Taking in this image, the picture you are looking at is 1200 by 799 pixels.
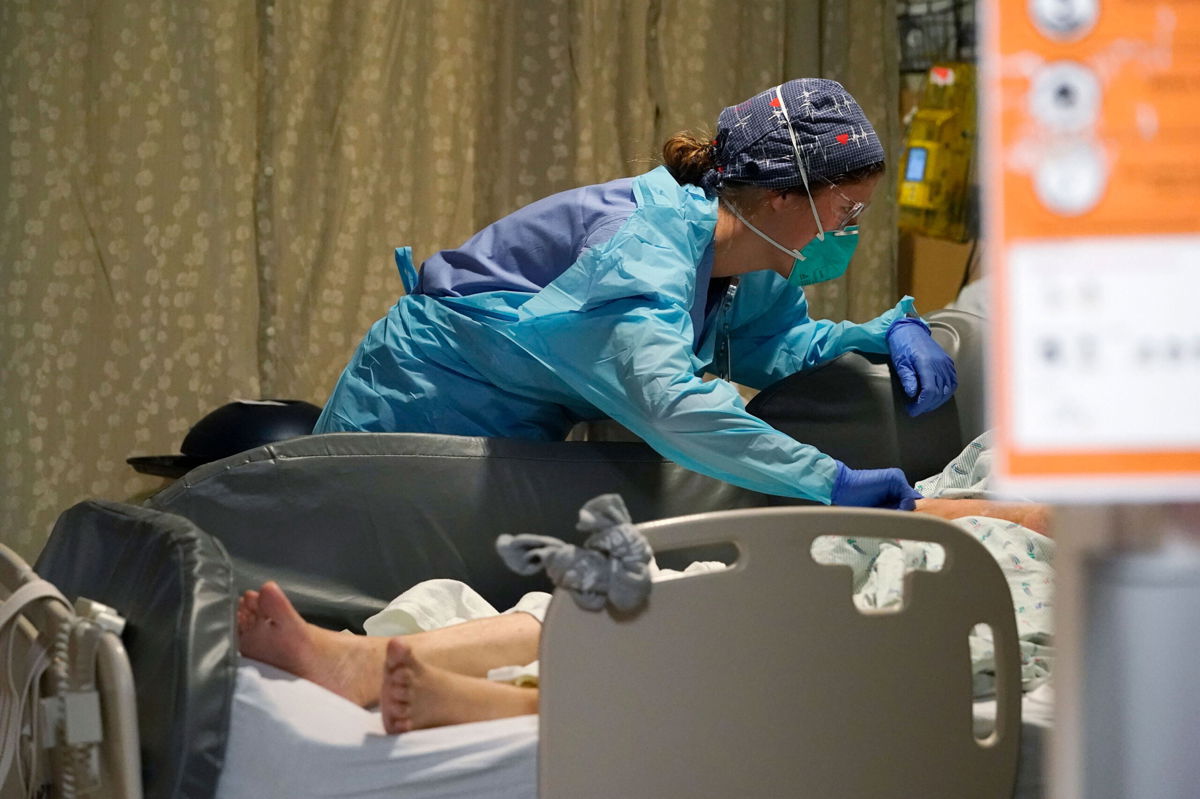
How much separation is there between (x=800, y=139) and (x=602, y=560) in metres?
1.06

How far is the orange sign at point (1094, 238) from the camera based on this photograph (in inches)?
17.0

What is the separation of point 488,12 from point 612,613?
2244 mm

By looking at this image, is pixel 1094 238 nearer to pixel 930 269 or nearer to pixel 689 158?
pixel 689 158

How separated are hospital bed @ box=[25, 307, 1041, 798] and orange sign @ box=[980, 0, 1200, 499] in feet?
2.27

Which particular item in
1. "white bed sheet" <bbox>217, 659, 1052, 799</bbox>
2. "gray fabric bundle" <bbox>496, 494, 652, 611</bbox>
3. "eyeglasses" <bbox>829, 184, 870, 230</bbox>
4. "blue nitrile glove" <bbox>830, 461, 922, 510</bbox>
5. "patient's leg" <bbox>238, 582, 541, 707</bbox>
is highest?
"eyeglasses" <bbox>829, 184, 870, 230</bbox>

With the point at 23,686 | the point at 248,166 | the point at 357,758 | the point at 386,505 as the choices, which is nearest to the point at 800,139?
the point at 386,505

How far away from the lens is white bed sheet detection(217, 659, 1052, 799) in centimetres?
118

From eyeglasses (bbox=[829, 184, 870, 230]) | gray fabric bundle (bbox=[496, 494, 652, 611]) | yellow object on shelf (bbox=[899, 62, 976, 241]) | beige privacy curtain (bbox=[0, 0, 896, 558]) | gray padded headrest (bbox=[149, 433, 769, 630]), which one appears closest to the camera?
gray fabric bundle (bbox=[496, 494, 652, 611])

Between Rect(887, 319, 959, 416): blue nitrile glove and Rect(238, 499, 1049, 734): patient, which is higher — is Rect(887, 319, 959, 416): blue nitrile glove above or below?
above

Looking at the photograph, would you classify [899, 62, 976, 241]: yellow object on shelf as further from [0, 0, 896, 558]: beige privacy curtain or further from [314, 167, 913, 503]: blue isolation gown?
[0, 0, 896, 558]: beige privacy curtain

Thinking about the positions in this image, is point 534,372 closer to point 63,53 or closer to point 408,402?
point 408,402

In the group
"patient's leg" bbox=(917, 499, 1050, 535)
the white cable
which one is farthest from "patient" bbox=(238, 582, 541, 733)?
"patient's leg" bbox=(917, 499, 1050, 535)

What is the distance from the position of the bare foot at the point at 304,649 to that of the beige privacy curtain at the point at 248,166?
1.61 m

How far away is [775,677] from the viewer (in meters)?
1.17
